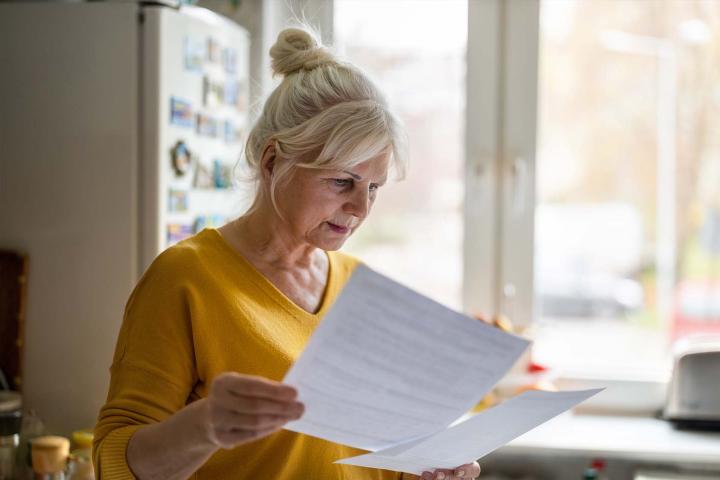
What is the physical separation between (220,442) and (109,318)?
3.26 ft

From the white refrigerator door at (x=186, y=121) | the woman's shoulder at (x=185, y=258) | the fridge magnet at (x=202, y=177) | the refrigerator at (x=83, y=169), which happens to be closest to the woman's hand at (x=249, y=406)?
the woman's shoulder at (x=185, y=258)

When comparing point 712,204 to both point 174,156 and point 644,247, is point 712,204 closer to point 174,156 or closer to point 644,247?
point 644,247

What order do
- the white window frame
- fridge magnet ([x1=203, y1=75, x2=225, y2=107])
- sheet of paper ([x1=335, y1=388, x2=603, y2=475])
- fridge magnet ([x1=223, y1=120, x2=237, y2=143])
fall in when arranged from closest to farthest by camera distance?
1. sheet of paper ([x1=335, y1=388, x2=603, y2=475])
2. fridge magnet ([x1=203, y1=75, x2=225, y2=107])
3. fridge magnet ([x1=223, y1=120, x2=237, y2=143])
4. the white window frame

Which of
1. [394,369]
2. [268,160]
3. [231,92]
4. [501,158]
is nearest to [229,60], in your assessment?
[231,92]

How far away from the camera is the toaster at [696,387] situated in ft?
6.42

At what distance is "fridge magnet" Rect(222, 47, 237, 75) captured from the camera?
192 cm

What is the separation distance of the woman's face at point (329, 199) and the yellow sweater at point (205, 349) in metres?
0.10

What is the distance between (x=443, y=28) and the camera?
7.13 feet

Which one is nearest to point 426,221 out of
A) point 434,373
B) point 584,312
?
point 584,312

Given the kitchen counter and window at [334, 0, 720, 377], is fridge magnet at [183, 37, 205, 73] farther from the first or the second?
the kitchen counter

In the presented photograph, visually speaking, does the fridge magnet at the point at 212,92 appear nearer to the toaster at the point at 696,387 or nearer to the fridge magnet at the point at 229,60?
the fridge magnet at the point at 229,60

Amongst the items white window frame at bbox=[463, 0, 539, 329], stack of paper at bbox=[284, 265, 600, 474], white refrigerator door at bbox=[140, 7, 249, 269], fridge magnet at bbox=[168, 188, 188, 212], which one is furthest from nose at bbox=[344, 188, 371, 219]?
white window frame at bbox=[463, 0, 539, 329]

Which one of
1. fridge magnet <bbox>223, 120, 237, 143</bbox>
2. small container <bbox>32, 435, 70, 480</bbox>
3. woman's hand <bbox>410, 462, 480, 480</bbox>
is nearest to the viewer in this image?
woman's hand <bbox>410, 462, 480, 480</bbox>

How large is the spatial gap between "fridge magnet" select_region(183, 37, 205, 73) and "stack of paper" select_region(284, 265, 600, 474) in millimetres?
1138
